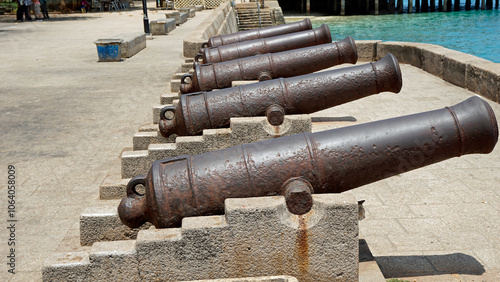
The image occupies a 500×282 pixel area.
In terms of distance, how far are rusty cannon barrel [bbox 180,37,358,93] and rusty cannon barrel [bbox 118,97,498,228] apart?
314 centimetres

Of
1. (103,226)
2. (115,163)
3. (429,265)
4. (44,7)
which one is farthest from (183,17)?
(429,265)

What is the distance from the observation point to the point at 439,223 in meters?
4.82

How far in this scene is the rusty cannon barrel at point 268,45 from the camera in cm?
800

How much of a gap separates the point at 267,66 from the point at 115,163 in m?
2.10

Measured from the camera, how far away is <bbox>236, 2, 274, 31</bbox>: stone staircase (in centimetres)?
2975

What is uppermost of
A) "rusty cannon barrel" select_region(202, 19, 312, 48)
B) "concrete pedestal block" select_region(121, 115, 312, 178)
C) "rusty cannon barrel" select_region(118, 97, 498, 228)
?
"rusty cannon barrel" select_region(202, 19, 312, 48)

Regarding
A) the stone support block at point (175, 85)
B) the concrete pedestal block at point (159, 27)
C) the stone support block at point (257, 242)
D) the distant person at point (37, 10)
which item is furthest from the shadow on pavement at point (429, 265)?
the distant person at point (37, 10)

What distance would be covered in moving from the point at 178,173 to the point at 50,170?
3.56 m

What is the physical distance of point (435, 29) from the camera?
41.2 m

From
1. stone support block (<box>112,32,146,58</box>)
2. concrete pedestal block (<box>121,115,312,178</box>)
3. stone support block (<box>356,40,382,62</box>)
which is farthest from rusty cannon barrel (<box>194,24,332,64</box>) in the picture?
stone support block (<box>112,32,146,58</box>)

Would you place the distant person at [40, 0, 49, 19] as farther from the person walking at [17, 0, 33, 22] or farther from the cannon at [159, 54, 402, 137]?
the cannon at [159, 54, 402, 137]

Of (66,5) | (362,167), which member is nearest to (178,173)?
(362,167)

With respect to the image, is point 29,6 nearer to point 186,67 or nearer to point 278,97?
point 186,67

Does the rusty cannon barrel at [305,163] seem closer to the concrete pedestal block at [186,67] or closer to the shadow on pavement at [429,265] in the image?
the shadow on pavement at [429,265]
